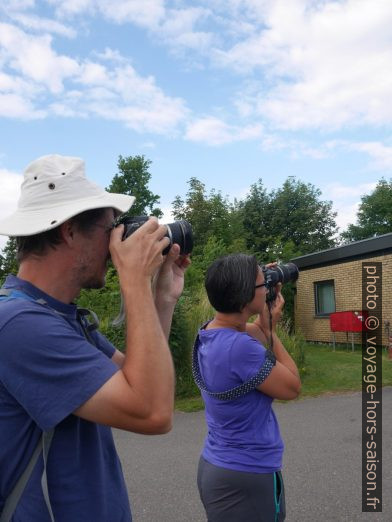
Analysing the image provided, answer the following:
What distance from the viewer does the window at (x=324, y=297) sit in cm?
1727

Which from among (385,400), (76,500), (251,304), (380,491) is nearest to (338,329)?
(385,400)

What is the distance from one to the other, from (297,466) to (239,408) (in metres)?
3.14

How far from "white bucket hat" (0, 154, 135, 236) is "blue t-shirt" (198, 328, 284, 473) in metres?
1.04

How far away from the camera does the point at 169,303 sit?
5.88 ft

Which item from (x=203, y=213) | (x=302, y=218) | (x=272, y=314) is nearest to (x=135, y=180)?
(x=203, y=213)

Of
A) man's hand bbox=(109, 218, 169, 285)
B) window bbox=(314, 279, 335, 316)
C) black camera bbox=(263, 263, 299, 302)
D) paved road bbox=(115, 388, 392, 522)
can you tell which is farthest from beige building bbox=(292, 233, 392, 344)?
man's hand bbox=(109, 218, 169, 285)

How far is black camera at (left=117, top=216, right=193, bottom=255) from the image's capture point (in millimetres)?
1471

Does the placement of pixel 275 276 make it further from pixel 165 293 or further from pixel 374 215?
pixel 374 215

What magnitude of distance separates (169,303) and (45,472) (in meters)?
0.71

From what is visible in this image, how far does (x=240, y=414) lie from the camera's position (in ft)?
7.51

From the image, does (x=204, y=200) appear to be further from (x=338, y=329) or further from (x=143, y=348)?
(x=143, y=348)

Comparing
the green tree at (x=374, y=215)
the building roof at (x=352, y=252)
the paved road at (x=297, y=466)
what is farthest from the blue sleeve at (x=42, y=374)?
the green tree at (x=374, y=215)

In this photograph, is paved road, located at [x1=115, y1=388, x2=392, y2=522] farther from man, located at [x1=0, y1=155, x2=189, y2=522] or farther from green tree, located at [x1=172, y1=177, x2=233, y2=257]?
green tree, located at [x1=172, y1=177, x2=233, y2=257]

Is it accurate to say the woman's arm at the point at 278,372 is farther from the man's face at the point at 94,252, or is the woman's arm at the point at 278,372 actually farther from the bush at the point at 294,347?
the bush at the point at 294,347
